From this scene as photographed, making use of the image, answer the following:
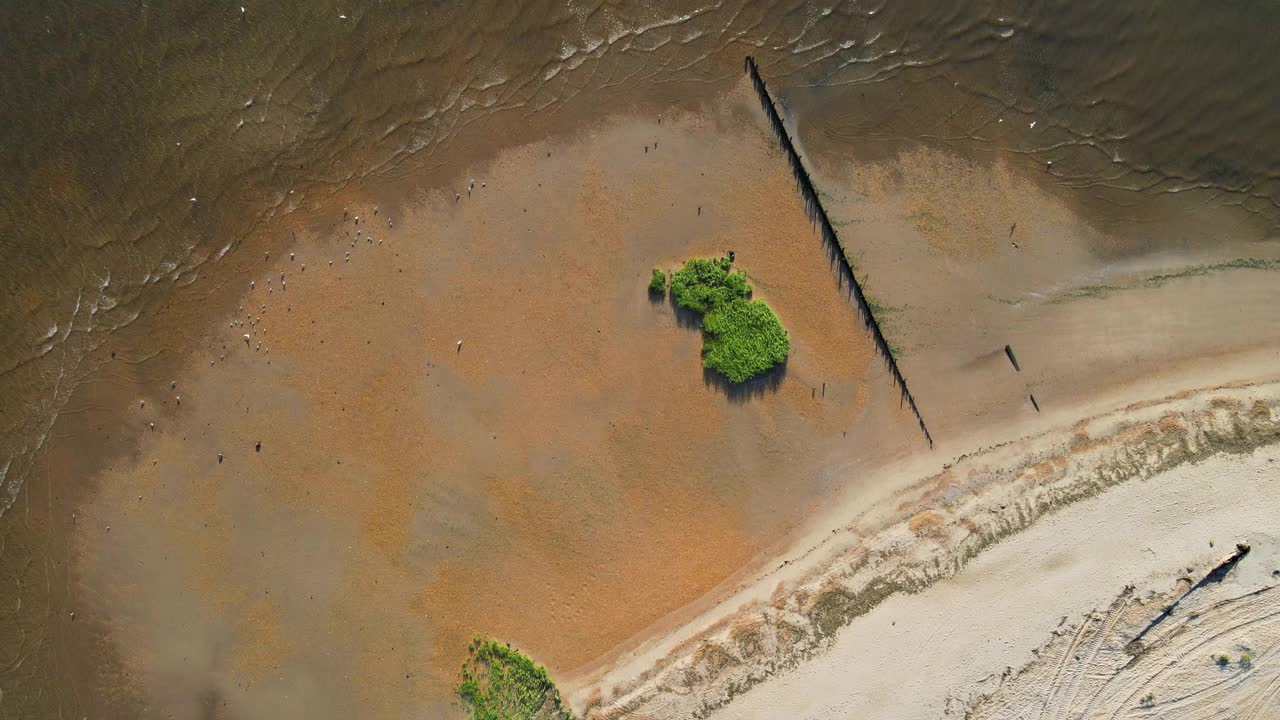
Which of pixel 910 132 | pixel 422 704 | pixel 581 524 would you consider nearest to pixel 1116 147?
pixel 910 132

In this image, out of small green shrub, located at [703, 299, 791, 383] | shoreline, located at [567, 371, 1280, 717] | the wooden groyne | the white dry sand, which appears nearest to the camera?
the white dry sand

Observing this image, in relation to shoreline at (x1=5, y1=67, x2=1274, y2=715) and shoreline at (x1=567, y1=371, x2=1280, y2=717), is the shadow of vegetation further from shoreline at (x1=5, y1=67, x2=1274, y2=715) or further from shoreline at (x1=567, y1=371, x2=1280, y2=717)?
shoreline at (x1=567, y1=371, x2=1280, y2=717)

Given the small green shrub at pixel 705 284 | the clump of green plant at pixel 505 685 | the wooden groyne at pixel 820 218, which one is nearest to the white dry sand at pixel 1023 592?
the clump of green plant at pixel 505 685

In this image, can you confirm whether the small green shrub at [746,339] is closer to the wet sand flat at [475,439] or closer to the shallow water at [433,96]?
the wet sand flat at [475,439]

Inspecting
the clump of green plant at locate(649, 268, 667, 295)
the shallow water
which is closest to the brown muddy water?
the shallow water

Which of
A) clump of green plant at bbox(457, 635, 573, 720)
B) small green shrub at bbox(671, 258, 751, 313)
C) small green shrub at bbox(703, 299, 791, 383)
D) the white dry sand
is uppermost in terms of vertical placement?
small green shrub at bbox(671, 258, 751, 313)

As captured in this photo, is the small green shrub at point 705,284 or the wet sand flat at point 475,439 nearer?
the small green shrub at point 705,284
